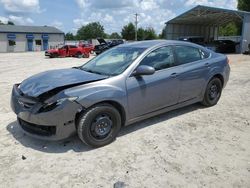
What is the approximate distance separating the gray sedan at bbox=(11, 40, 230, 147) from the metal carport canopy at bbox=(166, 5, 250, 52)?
2302cm

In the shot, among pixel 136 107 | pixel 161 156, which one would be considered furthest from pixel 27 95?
pixel 161 156

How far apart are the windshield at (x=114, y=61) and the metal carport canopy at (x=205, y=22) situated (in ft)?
78.3

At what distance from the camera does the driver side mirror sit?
4.38m

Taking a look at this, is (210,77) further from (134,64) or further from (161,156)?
(161,156)

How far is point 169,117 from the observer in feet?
17.8

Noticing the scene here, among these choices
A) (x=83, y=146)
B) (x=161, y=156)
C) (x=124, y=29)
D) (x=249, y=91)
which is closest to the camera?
(x=161, y=156)

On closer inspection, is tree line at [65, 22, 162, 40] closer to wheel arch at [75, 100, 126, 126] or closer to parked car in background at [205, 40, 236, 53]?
parked car in background at [205, 40, 236, 53]

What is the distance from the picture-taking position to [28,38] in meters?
47.8

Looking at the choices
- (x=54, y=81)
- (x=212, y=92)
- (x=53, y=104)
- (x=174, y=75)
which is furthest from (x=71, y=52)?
(x=53, y=104)

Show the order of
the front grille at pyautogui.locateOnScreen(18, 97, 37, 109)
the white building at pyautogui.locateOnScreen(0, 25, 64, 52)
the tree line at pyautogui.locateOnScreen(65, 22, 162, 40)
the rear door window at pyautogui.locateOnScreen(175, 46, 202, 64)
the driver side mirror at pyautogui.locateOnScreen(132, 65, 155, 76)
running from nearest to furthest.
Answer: the front grille at pyautogui.locateOnScreen(18, 97, 37, 109) < the driver side mirror at pyautogui.locateOnScreen(132, 65, 155, 76) < the rear door window at pyautogui.locateOnScreen(175, 46, 202, 64) < the white building at pyautogui.locateOnScreen(0, 25, 64, 52) < the tree line at pyautogui.locateOnScreen(65, 22, 162, 40)

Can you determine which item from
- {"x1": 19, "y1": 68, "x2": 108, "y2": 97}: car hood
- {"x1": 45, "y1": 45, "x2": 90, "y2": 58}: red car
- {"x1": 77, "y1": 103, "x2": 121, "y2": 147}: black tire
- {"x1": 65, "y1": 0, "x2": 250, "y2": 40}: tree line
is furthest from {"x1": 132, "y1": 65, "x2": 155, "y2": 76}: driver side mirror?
{"x1": 65, "y1": 0, "x2": 250, "y2": 40}: tree line

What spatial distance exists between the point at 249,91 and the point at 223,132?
3.68 meters

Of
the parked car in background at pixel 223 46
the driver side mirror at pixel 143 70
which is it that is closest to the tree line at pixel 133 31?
the parked car in background at pixel 223 46

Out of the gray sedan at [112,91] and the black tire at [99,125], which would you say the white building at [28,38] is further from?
the black tire at [99,125]
